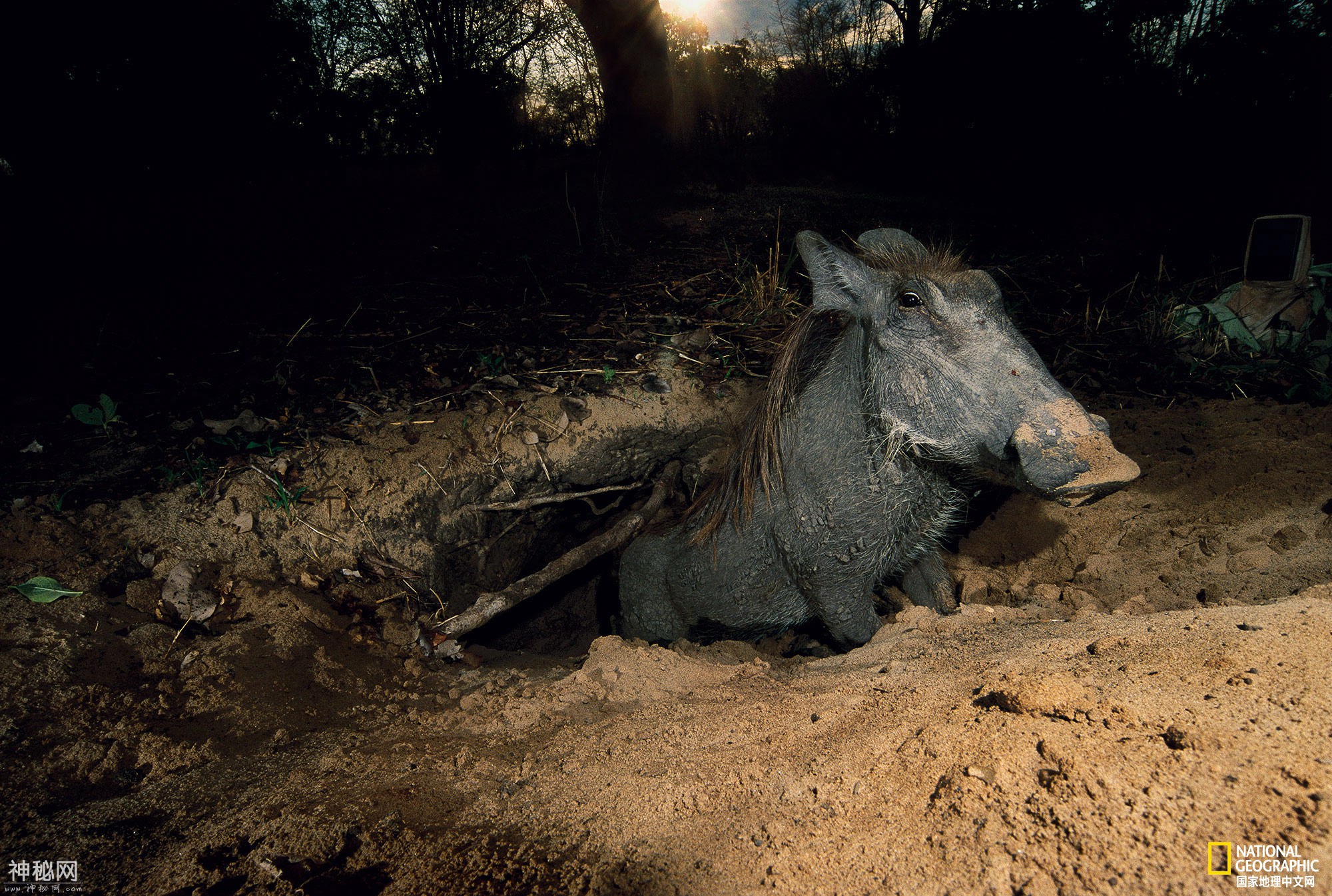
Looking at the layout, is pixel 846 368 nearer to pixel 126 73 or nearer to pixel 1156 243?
pixel 1156 243

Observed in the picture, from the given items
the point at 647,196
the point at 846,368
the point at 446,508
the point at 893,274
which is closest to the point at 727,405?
the point at 846,368

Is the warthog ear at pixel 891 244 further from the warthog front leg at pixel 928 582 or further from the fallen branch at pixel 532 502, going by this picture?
the fallen branch at pixel 532 502

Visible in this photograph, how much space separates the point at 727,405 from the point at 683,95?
503cm

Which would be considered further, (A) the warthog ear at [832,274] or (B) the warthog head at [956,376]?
(A) the warthog ear at [832,274]

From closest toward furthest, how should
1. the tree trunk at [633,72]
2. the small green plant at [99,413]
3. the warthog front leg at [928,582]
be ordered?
1. the small green plant at [99,413]
2. the warthog front leg at [928,582]
3. the tree trunk at [633,72]

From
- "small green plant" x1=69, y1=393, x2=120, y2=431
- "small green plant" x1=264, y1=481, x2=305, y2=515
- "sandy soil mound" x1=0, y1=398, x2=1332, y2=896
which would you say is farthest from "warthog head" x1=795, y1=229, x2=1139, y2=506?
"small green plant" x1=69, y1=393, x2=120, y2=431

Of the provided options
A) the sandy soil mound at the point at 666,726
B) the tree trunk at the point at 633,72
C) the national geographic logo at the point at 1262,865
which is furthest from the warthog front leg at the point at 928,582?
the tree trunk at the point at 633,72

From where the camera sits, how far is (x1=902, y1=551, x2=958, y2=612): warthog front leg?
260cm

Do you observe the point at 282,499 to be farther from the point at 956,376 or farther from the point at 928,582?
the point at 928,582

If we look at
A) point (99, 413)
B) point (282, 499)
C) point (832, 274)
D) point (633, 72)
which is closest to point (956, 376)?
point (832, 274)

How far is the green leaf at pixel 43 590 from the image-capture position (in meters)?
1.78

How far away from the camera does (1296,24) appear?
5.12 m

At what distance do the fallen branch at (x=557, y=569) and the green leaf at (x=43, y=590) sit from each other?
111 centimetres

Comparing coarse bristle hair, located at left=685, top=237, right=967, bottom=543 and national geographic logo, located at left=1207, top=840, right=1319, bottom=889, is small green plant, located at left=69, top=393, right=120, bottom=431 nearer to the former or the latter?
coarse bristle hair, located at left=685, top=237, right=967, bottom=543
